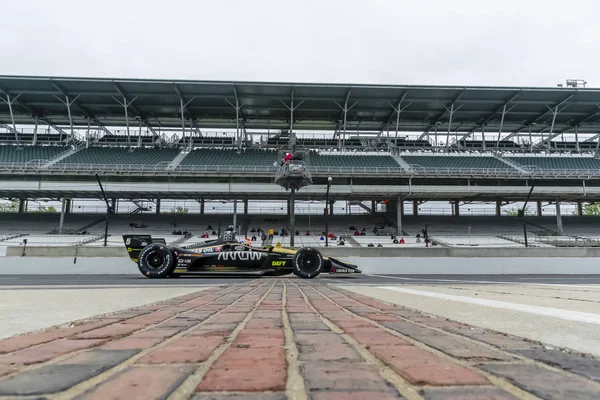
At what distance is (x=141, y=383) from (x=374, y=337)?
121 cm

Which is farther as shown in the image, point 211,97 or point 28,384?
point 211,97

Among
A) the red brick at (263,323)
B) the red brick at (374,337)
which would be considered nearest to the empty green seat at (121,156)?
the red brick at (263,323)

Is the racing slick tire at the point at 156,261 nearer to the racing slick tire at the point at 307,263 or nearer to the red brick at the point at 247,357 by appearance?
the racing slick tire at the point at 307,263

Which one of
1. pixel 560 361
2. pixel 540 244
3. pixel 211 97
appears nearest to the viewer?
pixel 560 361

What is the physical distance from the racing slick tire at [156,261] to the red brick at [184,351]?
10.6 meters

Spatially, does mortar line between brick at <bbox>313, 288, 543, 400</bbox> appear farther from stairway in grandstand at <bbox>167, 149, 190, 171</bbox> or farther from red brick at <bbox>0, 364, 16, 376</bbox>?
stairway in grandstand at <bbox>167, 149, 190, 171</bbox>

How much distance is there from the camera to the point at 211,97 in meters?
33.6

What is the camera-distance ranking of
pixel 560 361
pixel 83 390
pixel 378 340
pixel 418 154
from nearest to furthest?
pixel 83 390, pixel 560 361, pixel 378 340, pixel 418 154

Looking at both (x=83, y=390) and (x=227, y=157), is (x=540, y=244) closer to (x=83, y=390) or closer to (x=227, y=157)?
(x=227, y=157)

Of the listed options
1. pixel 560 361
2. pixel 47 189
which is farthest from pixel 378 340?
pixel 47 189

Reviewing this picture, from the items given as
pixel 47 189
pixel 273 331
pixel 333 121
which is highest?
pixel 333 121

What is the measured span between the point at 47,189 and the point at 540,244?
131 feet

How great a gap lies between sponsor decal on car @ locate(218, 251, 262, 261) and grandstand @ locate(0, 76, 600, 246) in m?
15.9

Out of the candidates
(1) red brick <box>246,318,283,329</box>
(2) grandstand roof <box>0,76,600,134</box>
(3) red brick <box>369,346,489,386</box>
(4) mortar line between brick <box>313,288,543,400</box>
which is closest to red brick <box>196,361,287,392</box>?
(3) red brick <box>369,346,489,386</box>
